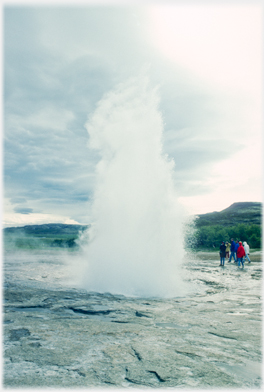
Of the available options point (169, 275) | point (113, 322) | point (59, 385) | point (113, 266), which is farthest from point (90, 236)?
point (59, 385)

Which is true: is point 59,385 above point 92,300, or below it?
above

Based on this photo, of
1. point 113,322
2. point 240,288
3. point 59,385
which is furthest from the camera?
point 240,288

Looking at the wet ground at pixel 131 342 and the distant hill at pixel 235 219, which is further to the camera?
the distant hill at pixel 235 219

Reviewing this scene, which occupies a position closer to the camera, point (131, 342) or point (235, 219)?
point (131, 342)

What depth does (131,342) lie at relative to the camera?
180 inches

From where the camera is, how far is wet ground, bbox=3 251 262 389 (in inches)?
132

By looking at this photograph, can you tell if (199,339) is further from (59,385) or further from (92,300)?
(92,300)

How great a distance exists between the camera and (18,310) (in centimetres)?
659

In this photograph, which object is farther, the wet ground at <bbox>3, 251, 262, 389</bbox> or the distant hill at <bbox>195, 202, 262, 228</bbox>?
the distant hill at <bbox>195, 202, 262, 228</bbox>

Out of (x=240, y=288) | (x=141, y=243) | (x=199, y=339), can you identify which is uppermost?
(x=141, y=243)

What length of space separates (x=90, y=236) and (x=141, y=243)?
2.76 meters

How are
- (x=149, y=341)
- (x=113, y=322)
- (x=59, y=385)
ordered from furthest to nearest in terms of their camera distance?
(x=113, y=322), (x=149, y=341), (x=59, y=385)

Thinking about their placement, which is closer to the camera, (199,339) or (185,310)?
(199,339)

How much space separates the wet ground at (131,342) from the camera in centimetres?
336
